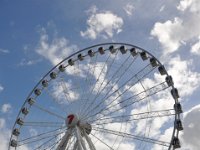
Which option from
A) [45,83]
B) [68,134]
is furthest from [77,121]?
[45,83]

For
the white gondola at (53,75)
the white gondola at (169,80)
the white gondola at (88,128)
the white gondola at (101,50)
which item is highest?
the white gondola at (101,50)

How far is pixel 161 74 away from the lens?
1540 inches

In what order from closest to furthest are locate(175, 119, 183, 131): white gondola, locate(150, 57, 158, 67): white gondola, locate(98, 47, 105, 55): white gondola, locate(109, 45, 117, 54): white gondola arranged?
locate(175, 119, 183, 131): white gondola → locate(150, 57, 158, 67): white gondola → locate(109, 45, 117, 54): white gondola → locate(98, 47, 105, 55): white gondola

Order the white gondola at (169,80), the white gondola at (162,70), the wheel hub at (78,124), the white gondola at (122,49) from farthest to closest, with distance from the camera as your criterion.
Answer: the white gondola at (122,49)
the white gondola at (162,70)
the white gondola at (169,80)
the wheel hub at (78,124)

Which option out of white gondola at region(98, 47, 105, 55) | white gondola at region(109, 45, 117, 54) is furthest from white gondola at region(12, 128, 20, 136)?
white gondola at region(109, 45, 117, 54)

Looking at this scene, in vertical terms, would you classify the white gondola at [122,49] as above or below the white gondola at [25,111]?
above

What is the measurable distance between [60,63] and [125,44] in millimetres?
7431

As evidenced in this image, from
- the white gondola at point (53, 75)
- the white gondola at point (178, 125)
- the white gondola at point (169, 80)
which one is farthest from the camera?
the white gondola at point (53, 75)

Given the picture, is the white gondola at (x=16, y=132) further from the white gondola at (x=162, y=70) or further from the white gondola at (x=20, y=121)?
the white gondola at (x=162, y=70)

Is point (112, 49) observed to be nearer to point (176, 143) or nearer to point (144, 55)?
point (144, 55)

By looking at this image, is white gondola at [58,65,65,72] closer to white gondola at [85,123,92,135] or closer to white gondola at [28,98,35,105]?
white gondola at [28,98,35,105]

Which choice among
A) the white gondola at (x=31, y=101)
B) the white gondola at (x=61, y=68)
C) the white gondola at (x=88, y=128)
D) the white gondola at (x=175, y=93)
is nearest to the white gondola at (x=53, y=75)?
the white gondola at (x=61, y=68)

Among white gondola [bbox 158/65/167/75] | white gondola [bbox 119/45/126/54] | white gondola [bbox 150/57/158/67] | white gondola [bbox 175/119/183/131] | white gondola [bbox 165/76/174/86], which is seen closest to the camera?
white gondola [bbox 175/119/183/131]

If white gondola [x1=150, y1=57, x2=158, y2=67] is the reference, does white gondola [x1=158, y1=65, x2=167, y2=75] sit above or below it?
below
